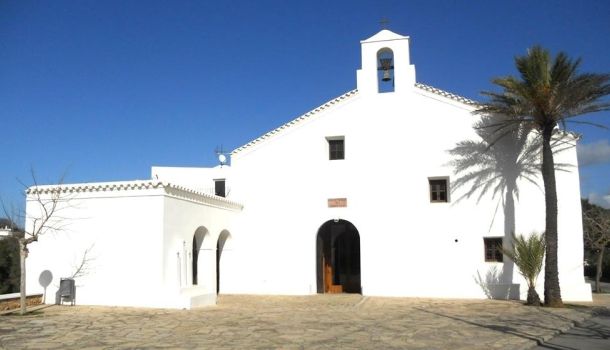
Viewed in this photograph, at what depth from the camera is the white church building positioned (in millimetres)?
16641

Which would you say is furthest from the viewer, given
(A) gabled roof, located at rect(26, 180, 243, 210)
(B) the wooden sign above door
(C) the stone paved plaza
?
(B) the wooden sign above door

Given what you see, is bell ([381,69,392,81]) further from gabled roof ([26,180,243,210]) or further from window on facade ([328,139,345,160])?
gabled roof ([26,180,243,210])

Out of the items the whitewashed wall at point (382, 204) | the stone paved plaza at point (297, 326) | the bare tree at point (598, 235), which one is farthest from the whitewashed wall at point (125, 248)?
the bare tree at point (598, 235)

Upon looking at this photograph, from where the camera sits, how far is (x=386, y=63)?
21.7 m

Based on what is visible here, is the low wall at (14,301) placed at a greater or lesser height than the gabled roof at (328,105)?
lesser

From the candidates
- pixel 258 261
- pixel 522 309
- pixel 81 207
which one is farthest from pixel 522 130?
pixel 81 207

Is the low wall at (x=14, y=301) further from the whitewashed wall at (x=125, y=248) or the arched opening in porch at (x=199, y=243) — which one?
the arched opening in porch at (x=199, y=243)

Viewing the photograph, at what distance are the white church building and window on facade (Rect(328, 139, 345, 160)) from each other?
4 cm

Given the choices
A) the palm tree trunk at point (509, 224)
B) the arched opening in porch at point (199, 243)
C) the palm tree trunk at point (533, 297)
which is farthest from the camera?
the palm tree trunk at point (509, 224)

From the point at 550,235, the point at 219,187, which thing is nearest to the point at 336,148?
the point at 550,235

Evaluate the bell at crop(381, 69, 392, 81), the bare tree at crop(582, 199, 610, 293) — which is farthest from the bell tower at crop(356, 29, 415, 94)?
the bare tree at crop(582, 199, 610, 293)

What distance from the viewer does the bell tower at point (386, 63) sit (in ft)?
69.4

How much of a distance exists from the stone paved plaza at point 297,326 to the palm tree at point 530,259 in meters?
0.76

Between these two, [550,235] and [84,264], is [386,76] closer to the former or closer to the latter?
[550,235]
